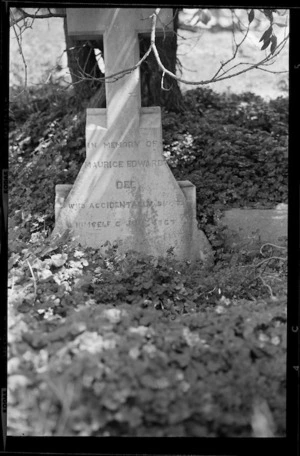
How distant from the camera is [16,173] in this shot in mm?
6980

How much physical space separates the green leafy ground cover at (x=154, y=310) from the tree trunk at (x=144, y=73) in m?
0.28

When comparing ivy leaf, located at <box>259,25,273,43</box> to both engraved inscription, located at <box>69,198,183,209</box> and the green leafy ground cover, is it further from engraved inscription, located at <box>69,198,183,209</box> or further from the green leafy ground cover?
the green leafy ground cover

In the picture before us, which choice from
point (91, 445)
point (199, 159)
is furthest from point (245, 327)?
point (199, 159)

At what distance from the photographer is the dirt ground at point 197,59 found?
31.5 feet

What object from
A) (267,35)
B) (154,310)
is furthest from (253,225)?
(154,310)

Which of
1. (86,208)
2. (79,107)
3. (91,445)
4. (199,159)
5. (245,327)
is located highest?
(79,107)

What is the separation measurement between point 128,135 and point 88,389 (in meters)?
2.95

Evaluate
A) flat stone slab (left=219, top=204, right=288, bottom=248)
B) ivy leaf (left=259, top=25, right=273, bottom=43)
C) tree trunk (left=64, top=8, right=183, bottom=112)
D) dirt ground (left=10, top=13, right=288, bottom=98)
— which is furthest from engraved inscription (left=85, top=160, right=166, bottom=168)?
dirt ground (left=10, top=13, right=288, bottom=98)

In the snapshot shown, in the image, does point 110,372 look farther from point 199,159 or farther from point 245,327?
point 199,159

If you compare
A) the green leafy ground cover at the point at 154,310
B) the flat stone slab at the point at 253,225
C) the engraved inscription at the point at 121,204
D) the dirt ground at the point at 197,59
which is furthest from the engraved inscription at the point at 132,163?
the dirt ground at the point at 197,59

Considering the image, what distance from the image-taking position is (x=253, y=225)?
5.96 meters

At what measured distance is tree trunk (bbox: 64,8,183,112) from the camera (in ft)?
23.3

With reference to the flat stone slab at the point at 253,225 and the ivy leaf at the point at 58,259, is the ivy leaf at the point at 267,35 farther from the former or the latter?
the ivy leaf at the point at 58,259

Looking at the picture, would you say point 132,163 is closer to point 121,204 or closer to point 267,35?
point 121,204
